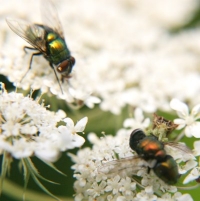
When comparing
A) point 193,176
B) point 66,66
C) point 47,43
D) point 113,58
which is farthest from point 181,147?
point 113,58

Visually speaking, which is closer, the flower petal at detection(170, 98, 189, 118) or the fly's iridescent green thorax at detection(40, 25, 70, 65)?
the flower petal at detection(170, 98, 189, 118)

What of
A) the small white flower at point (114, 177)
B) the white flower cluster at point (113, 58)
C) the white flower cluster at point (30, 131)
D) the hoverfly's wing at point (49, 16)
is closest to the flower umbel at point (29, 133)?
the white flower cluster at point (30, 131)

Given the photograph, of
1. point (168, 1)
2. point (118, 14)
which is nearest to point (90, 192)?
point (118, 14)

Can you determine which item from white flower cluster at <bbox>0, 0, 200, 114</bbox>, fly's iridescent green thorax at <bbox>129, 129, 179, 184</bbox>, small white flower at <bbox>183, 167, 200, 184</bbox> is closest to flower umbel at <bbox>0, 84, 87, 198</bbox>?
fly's iridescent green thorax at <bbox>129, 129, 179, 184</bbox>

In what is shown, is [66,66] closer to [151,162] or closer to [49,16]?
[49,16]

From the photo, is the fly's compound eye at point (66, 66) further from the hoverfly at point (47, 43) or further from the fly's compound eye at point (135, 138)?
the fly's compound eye at point (135, 138)

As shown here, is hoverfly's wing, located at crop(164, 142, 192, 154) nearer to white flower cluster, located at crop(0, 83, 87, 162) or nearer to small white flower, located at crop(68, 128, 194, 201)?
small white flower, located at crop(68, 128, 194, 201)
